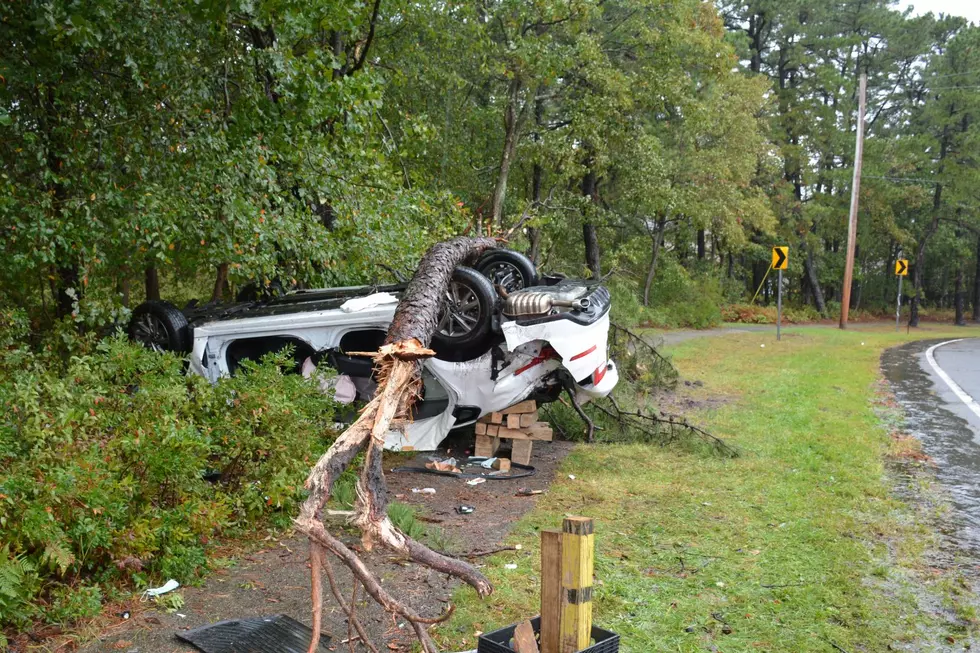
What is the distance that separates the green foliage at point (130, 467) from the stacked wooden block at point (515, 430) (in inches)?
75.5

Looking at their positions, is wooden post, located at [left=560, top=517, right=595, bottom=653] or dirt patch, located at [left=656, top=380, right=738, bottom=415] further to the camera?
dirt patch, located at [left=656, top=380, right=738, bottom=415]

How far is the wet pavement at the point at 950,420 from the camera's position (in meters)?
6.99

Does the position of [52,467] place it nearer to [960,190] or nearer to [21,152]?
[21,152]

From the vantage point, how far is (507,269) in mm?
8695

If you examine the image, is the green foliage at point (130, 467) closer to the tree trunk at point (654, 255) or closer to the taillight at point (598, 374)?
the taillight at point (598, 374)

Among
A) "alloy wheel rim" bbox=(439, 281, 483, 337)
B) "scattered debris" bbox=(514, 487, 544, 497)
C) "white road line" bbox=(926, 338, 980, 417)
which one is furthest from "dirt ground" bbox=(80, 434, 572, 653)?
"white road line" bbox=(926, 338, 980, 417)

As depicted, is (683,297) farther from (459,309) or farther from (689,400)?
(459,309)

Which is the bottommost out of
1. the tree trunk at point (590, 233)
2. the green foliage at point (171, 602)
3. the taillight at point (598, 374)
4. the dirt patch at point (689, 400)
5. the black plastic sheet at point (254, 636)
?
the dirt patch at point (689, 400)

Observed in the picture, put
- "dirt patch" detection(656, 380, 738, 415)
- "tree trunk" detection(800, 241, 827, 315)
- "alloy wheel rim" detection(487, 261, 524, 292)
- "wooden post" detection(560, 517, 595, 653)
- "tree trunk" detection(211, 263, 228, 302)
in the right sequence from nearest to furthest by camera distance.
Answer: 1. "wooden post" detection(560, 517, 595, 653)
2. "alloy wheel rim" detection(487, 261, 524, 292)
3. "tree trunk" detection(211, 263, 228, 302)
4. "dirt patch" detection(656, 380, 738, 415)
5. "tree trunk" detection(800, 241, 827, 315)

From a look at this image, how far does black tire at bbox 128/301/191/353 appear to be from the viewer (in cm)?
866

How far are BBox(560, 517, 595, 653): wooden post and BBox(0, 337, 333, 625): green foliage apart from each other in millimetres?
2561

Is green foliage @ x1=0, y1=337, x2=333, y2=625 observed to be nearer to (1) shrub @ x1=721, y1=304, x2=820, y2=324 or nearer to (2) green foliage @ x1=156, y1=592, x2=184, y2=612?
(2) green foliage @ x1=156, y1=592, x2=184, y2=612

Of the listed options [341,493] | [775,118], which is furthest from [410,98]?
[775,118]

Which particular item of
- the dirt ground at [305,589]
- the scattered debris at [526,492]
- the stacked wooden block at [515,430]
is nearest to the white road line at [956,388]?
the stacked wooden block at [515,430]
